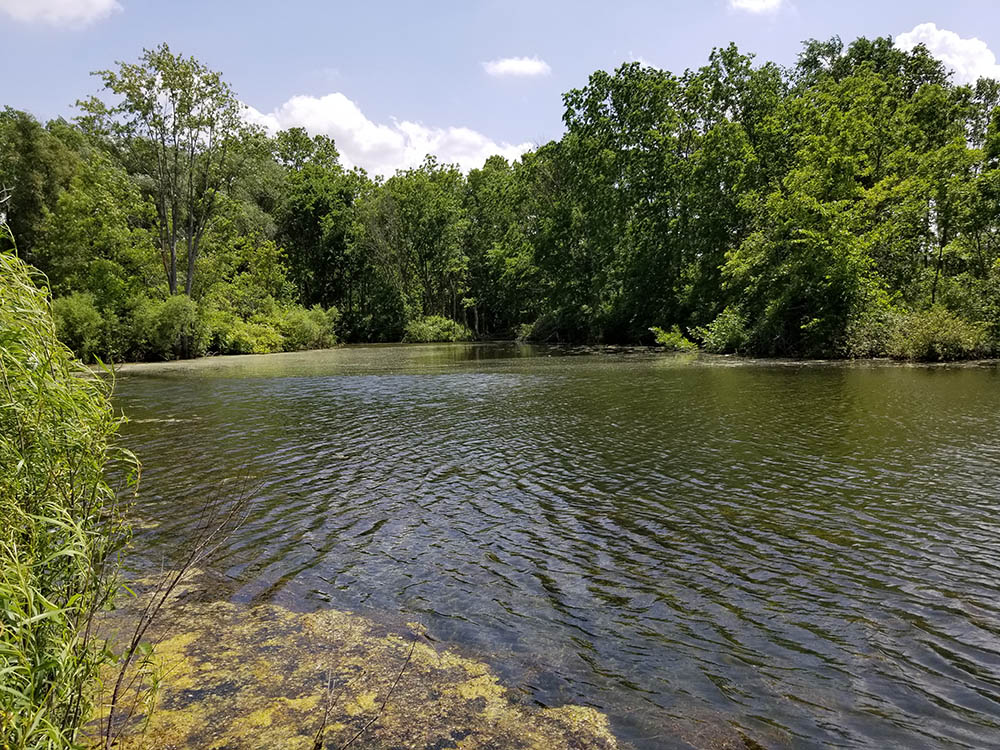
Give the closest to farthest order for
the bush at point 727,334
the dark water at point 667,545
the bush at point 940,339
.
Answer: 1. the dark water at point 667,545
2. the bush at point 940,339
3. the bush at point 727,334

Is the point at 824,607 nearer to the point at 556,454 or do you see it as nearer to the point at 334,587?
the point at 334,587

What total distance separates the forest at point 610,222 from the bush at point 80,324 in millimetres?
146

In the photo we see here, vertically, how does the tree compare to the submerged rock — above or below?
above

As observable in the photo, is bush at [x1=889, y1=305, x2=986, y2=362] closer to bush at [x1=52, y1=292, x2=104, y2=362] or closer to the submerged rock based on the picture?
the submerged rock

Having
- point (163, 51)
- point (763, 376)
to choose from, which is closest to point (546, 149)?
point (163, 51)

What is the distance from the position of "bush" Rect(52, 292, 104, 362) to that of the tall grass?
37.5m

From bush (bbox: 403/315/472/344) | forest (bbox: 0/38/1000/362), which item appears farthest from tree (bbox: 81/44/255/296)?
bush (bbox: 403/315/472/344)

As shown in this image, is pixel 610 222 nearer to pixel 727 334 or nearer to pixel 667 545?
pixel 727 334

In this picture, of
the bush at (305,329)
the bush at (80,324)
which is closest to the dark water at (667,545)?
the bush at (80,324)

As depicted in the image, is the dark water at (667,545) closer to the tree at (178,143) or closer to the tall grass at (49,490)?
the tall grass at (49,490)

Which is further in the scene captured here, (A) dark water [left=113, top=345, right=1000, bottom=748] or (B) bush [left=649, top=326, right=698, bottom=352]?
(B) bush [left=649, top=326, right=698, bottom=352]

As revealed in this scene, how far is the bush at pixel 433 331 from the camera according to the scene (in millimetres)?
73750

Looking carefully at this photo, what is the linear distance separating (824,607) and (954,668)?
3.92 ft

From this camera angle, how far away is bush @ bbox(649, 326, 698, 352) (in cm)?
4395
